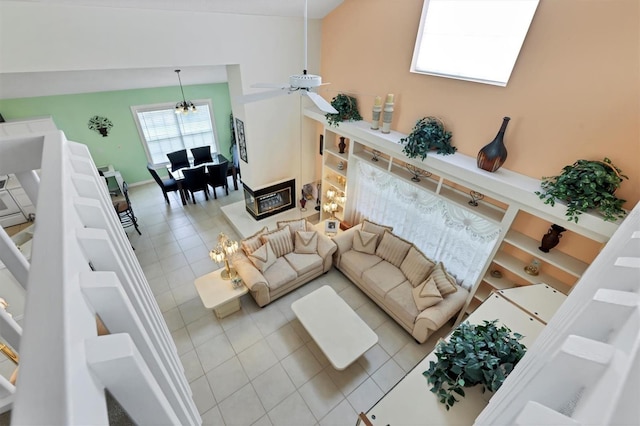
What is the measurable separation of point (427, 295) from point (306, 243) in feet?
6.31

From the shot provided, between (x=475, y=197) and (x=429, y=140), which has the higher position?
(x=429, y=140)

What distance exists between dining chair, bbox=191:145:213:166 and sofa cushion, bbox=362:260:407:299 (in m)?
5.40

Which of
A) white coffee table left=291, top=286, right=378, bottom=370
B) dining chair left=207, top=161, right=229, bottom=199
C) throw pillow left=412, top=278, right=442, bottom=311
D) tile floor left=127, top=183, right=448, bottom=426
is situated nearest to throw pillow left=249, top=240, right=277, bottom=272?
tile floor left=127, top=183, right=448, bottom=426

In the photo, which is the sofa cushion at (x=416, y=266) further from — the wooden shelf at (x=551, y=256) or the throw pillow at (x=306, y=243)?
the throw pillow at (x=306, y=243)

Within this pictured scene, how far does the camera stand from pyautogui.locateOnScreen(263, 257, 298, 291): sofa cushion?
4078 mm

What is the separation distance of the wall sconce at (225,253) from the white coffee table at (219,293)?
0.10 m

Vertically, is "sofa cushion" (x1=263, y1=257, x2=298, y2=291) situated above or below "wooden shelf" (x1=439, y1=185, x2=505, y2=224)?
below

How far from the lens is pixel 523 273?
3148mm

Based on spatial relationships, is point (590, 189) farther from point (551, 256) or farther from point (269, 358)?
point (269, 358)

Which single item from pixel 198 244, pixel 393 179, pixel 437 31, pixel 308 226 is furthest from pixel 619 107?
pixel 198 244

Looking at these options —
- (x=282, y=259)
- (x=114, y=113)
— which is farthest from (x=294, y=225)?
(x=114, y=113)

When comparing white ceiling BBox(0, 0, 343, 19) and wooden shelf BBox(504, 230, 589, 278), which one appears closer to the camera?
wooden shelf BBox(504, 230, 589, 278)

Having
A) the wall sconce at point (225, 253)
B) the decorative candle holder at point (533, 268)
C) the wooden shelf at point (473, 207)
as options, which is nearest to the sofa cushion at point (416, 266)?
the wooden shelf at point (473, 207)

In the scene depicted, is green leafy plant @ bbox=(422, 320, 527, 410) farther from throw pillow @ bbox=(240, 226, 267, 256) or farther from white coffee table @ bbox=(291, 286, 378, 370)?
throw pillow @ bbox=(240, 226, 267, 256)
